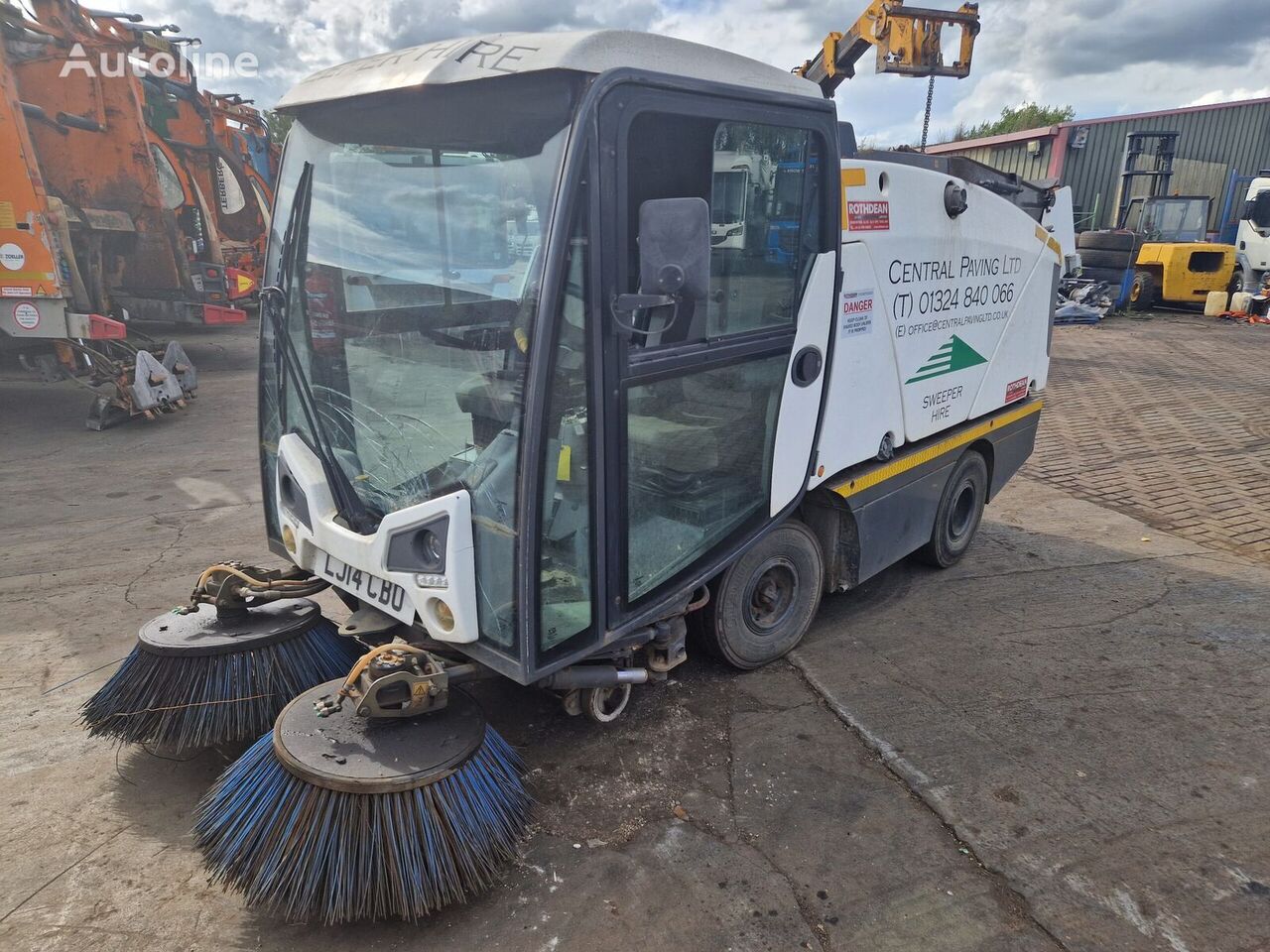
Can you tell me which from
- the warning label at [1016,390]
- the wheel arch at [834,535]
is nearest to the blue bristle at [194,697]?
the wheel arch at [834,535]

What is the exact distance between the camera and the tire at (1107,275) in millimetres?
16688

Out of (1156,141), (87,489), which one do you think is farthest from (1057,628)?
(1156,141)

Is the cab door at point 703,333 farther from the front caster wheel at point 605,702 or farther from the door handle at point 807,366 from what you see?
the front caster wheel at point 605,702

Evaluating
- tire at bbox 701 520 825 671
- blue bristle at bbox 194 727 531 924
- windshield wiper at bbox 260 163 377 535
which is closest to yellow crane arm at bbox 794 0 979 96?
tire at bbox 701 520 825 671

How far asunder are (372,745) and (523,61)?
6.29ft

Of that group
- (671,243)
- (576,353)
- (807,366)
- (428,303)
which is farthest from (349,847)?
(807,366)

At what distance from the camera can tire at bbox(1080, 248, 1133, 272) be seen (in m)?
16.6

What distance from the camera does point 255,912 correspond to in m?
2.27

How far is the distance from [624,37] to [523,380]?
3.22 feet

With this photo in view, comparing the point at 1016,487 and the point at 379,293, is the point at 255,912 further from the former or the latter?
the point at 1016,487

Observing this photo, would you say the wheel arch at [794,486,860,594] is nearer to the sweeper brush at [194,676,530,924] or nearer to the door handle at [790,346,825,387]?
the door handle at [790,346,825,387]

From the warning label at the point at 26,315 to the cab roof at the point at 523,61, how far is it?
6461 millimetres

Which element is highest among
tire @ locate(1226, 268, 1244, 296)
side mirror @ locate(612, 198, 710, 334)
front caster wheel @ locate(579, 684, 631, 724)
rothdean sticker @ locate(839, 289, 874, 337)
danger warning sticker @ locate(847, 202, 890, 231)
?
danger warning sticker @ locate(847, 202, 890, 231)

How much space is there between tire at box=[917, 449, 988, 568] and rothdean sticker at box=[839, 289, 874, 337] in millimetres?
1534
